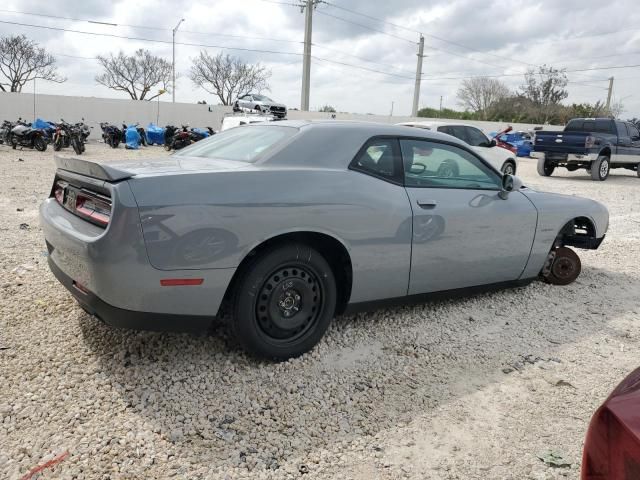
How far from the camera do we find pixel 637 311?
4.36 metres

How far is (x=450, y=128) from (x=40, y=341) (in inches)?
408

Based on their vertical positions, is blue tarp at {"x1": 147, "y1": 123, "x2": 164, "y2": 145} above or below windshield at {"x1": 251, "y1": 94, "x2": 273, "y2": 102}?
below

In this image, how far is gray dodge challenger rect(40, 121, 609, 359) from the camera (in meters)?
2.52

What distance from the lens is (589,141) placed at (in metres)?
14.8

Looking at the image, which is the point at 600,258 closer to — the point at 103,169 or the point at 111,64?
the point at 103,169

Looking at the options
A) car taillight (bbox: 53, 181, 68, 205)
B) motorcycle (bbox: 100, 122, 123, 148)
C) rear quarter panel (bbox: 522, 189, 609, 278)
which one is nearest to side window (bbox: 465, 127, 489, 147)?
rear quarter panel (bbox: 522, 189, 609, 278)

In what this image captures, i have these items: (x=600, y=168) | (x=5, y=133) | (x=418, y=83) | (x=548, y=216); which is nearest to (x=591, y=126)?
(x=600, y=168)

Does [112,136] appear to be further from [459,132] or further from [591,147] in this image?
[591,147]

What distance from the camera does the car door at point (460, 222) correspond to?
11.4 feet

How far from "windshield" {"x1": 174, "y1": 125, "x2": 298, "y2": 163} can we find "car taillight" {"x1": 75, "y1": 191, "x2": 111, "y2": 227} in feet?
2.90

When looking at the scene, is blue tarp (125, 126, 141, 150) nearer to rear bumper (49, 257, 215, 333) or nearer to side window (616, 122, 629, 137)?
side window (616, 122, 629, 137)

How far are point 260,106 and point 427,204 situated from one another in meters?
26.0

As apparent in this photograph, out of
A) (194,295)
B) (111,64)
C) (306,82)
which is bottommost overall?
(194,295)

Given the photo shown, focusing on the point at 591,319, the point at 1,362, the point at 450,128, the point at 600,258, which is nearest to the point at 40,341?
the point at 1,362
